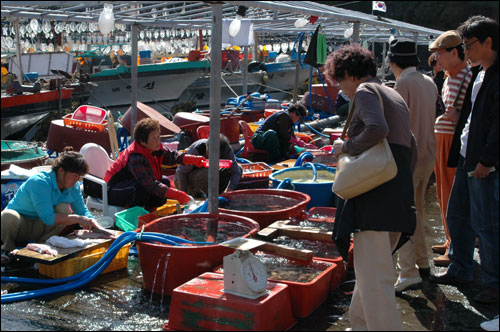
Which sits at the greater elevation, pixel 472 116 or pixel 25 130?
pixel 472 116

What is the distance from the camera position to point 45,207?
15.5 ft

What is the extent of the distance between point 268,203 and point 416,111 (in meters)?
1.87

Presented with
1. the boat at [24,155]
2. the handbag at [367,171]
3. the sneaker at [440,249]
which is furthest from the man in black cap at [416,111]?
the boat at [24,155]

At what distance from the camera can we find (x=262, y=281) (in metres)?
3.54

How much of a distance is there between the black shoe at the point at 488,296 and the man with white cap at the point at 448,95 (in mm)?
778

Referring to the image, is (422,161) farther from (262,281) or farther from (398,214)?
(262,281)

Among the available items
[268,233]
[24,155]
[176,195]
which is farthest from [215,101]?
[24,155]

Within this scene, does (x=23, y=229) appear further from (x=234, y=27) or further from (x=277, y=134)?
(x=234, y=27)

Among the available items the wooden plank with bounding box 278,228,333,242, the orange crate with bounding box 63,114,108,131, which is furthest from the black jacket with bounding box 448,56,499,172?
the orange crate with bounding box 63,114,108,131

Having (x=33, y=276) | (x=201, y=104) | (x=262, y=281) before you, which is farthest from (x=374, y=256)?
(x=201, y=104)

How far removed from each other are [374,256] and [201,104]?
20.2 m

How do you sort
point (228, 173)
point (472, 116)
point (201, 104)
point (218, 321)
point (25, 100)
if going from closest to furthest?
point (218, 321) < point (472, 116) < point (228, 173) < point (25, 100) < point (201, 104)

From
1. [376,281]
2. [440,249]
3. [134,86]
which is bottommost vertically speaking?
[440,249]

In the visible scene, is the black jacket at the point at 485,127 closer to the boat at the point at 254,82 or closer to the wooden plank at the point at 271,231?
the wooden plank at the point at 271,231
